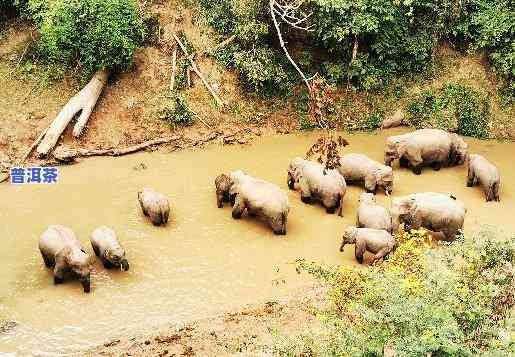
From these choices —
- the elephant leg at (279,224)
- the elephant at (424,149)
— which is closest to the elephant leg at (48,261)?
the elephant leg at (279,224)

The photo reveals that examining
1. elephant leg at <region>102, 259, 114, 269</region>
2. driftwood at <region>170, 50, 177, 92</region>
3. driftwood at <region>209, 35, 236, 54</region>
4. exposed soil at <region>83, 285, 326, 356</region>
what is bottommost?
exposed soil at <region>83, 285, 326, 356</region>

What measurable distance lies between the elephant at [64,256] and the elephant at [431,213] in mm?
6034

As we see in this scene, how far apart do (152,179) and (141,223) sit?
213cm

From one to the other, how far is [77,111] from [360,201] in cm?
817

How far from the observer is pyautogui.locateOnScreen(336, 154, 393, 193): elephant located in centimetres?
1507

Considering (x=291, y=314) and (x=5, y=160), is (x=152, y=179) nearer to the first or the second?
(x=5, y=160)

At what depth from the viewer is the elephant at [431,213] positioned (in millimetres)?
13109

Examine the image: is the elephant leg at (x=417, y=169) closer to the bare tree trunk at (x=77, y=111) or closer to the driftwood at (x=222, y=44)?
the driftwood at (x=222, y=44)

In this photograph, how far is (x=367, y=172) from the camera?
15.1m

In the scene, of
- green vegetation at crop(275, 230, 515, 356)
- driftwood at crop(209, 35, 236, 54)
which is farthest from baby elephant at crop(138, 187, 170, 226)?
driftwood at crop(209, 35, 236, 54)

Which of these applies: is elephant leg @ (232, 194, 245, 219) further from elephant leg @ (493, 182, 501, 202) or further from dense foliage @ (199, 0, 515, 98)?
elephant leg @ (493, 182, 501, 202)

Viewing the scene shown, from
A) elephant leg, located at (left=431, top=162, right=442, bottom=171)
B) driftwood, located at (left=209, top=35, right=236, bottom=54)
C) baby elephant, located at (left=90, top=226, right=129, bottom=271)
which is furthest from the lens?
driftwood, located at (left=209, top=35, right=236, bottom=54)

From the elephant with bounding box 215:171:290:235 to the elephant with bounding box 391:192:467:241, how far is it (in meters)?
2.28

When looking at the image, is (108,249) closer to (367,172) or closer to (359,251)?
(359,251)
